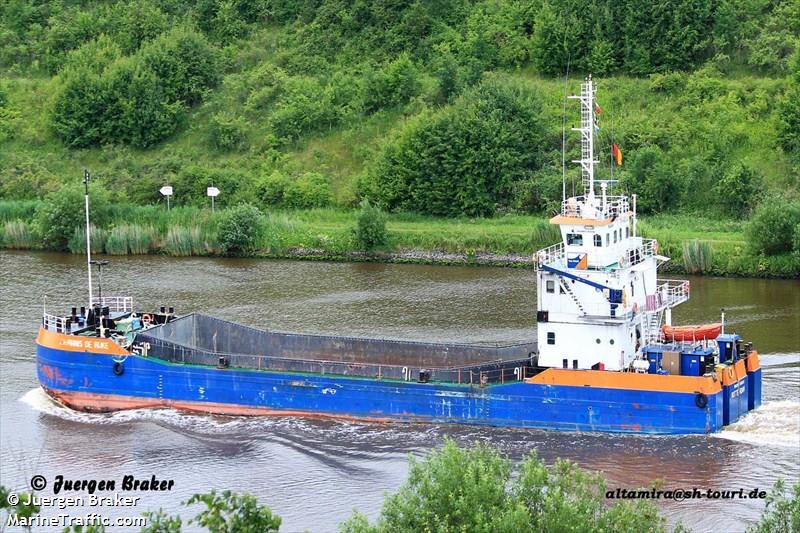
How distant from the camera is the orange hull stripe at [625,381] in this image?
110ft

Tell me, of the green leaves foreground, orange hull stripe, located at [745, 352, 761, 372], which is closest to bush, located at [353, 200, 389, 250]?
orange hull stripe, located at [745, 352, 761, 372]

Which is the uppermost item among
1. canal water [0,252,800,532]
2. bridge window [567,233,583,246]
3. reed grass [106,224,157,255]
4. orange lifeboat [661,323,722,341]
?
bridge window [567,233,583,246]

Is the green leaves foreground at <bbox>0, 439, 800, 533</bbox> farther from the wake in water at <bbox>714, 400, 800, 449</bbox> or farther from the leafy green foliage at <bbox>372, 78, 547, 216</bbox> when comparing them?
the leafy green foliage at <bbox>372, 78, 547, 216</bbox>

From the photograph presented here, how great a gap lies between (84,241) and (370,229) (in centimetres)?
1243

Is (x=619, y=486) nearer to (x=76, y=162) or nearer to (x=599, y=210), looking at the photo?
(x=599, y=210)

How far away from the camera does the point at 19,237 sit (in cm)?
6181

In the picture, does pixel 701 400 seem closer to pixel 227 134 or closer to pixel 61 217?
pixel 61 217

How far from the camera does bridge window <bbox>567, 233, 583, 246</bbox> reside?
3541 centimetres

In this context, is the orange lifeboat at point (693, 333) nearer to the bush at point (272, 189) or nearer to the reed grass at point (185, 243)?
the reed grass at point (185, 243)

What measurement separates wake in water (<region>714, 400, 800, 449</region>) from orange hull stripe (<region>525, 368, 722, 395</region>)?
1.27 metres

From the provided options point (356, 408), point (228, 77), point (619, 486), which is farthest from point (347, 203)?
point (619, 486)

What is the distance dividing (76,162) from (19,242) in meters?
9.56

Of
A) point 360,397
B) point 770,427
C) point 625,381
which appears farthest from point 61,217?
point 770,427

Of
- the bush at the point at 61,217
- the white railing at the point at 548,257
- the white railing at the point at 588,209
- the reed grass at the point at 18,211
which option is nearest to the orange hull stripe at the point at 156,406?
the white railing at the point at 548,257
